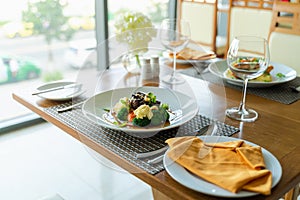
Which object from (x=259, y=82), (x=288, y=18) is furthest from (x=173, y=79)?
(x=288, y=18)

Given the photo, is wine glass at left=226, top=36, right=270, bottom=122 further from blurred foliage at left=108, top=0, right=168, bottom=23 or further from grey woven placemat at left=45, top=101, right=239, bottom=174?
blurred foliage at left=108, top=0, right=168, bottom=23

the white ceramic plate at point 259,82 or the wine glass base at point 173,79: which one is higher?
the white ceramic plate at point 259,82

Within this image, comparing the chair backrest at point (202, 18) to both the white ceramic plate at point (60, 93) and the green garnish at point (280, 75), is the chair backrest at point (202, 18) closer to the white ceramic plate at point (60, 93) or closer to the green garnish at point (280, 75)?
the green garnish at point (280, 75)

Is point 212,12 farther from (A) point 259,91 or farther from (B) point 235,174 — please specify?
(B) point 235,174

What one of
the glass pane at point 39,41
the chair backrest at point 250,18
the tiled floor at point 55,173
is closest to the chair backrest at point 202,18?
the chair backrest at point 250,18

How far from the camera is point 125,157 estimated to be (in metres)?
0.91

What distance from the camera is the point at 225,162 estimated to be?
2.79 ft

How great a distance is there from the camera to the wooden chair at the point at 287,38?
6.23 ft

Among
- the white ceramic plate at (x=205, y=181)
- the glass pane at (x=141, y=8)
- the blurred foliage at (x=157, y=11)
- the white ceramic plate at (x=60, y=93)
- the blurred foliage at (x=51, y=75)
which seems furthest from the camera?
the blurred foliage at (x=157, y=11)

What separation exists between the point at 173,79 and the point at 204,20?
Result: 1.65 meters

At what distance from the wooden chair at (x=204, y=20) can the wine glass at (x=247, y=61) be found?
183 cm

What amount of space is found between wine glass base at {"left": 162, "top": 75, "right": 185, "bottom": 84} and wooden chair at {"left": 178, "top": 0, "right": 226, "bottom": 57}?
1.56 m

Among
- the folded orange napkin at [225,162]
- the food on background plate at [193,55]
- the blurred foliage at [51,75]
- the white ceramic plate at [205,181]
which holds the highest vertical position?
the food on background plate at [193,55]

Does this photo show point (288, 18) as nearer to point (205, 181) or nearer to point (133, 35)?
point (133, 35)
